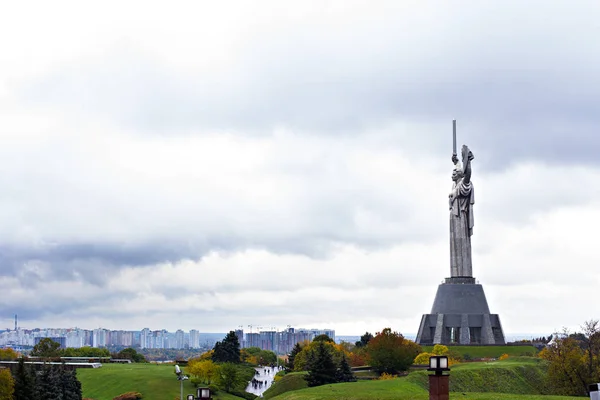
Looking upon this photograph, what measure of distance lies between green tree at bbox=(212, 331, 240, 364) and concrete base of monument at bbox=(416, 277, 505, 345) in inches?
1063

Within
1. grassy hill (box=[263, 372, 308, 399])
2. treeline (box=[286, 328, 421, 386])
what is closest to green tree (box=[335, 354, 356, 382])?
treeline (box=[286, 328, 421, 386])

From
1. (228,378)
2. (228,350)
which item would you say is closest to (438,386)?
(228,378)

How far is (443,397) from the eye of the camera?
1875 cm

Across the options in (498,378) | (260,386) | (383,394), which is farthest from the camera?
(260,386)

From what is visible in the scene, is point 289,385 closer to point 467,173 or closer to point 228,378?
point 228,378

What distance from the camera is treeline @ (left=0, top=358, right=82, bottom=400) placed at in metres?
53.4

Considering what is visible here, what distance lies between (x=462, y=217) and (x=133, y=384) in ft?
122

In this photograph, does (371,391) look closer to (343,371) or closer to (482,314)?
(343,371)

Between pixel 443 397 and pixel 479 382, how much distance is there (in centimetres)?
3298

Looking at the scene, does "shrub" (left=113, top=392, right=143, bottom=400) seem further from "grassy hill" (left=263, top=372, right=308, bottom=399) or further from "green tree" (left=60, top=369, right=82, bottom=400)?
"grassy hill" (left=263, top=372, right=308, bottom=399)

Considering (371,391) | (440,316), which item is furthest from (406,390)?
(440,316)

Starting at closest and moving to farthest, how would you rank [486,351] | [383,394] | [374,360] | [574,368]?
[383,394], [574,368], [374,360], [486,351]

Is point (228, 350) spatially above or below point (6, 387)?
below

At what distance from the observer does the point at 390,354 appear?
59094 millimetres
